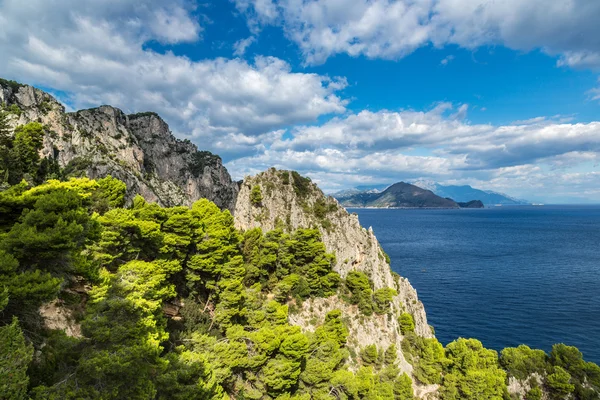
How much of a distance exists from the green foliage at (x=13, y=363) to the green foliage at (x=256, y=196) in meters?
44.9

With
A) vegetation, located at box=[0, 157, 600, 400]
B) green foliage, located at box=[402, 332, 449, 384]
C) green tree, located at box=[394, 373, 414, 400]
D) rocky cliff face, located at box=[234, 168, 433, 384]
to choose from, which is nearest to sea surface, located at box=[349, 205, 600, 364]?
rocky cliff face, located at box=[234, 168, 433, 384]

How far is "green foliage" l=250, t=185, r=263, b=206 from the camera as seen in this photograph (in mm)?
55622

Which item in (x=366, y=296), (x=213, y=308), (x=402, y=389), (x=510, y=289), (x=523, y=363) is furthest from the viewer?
(x=510, y=289)

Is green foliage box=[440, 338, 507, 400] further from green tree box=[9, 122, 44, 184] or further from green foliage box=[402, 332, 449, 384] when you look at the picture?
green tree box=[9, 122, 44, 184]

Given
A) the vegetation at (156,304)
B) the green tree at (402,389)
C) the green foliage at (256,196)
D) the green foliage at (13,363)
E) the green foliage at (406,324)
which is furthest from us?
the green foliage at (256,196)

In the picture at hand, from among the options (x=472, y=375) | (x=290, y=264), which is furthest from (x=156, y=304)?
(x=472, y=375)

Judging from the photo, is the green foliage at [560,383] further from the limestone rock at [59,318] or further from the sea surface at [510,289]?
the limestone rock at [59,318]

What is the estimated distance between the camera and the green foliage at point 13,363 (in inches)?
391

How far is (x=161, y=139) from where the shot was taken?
465 ft

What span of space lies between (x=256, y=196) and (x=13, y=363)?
45717 millimetres

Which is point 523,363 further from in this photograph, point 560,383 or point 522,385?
point 560,383

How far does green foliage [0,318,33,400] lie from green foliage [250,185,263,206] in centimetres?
4494

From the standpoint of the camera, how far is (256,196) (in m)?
55.5

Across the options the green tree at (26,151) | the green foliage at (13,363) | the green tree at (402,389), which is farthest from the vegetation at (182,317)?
the green tree at (26,151)
